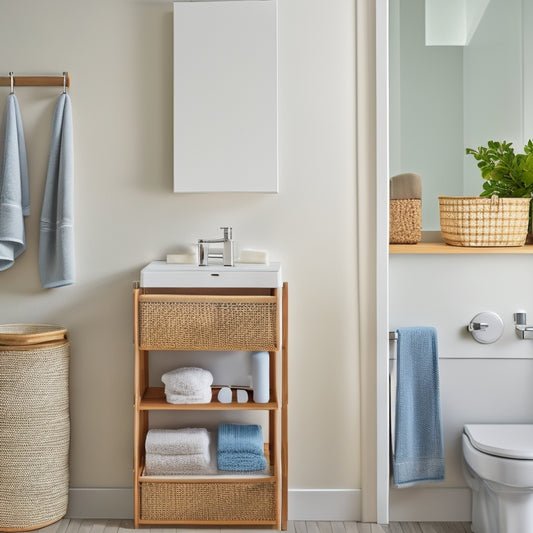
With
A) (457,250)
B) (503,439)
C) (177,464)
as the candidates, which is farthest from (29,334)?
(503,439)

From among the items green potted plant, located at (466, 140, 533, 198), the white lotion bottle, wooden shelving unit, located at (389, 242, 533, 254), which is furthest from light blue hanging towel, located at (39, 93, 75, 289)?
green potted plant, located at (466, 140, 533, 198)

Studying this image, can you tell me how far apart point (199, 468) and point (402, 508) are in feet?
2.60

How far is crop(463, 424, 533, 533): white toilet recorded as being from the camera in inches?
86.2

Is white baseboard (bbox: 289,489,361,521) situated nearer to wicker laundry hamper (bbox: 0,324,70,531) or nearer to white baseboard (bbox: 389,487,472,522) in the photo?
white baseboard (bbox: 389,487,472,522)

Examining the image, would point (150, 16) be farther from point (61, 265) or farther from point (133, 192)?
point (61, 265)

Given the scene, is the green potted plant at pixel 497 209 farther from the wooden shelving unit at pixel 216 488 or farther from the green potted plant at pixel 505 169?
the wooden shelving unit at pixel 216 488

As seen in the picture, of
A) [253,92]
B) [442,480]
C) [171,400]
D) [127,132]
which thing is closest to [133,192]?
[127,132]

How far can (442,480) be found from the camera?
99.1 inches

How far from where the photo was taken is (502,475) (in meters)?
2.21

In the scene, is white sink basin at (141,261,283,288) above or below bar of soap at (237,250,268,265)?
below

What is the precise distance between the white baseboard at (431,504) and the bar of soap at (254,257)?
39.9 inches

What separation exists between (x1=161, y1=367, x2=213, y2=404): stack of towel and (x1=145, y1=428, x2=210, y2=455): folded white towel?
0.14 metres

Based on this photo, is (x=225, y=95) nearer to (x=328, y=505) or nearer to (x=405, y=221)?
(x=405, y=221)

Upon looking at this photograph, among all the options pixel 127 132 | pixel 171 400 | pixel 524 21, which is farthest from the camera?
pixel 524 21
